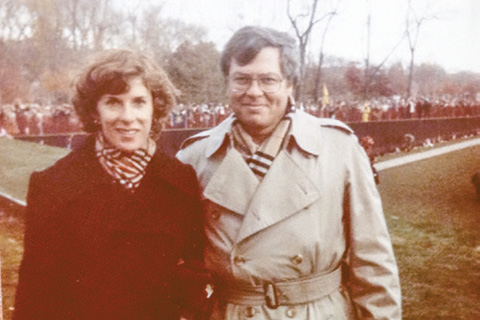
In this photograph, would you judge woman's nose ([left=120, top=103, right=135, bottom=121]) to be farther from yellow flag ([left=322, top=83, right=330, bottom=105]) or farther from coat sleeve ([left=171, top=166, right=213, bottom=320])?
yellow flag ([left=322, top=83, right=330, bottom=105])

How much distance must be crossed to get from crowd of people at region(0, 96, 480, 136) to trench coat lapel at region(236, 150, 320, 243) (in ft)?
1.13

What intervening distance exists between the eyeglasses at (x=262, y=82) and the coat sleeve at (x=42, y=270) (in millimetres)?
629

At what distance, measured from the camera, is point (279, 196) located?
167 centimetres

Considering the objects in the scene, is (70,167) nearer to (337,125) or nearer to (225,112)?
(225,112)

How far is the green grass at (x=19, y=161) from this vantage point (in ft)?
Answer: 6.75

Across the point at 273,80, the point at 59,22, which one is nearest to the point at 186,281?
the point at 273,80

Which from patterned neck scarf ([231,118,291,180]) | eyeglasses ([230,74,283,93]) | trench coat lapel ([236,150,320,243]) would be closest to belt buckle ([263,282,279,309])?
trench coat lapel ([236,150,320,243])

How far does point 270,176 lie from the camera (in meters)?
1.69

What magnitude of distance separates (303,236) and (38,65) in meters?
1.23

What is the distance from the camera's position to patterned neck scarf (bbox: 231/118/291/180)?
1.70 meters

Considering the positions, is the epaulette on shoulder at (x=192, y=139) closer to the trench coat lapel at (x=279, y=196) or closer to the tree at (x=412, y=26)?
the trench coat lapel at (x=279, y=196)

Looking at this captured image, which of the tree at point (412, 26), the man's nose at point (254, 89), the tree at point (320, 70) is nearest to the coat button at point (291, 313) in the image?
the man's nose at point (254, 89)

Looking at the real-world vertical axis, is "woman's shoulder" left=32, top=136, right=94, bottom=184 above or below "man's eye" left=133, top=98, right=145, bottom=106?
below

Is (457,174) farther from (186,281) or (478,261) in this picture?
(186,281)
